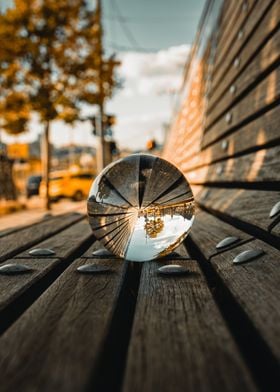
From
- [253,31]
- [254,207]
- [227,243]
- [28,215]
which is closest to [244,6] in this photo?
[253,31]

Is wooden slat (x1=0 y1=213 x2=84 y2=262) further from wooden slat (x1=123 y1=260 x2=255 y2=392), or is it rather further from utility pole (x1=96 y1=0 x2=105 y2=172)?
utility pole (x1=96 y1=0 x2=105 y2=172)

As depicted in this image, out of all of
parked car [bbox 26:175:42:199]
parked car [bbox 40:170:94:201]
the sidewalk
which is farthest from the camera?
parked car [bbox 26:175:42:199]

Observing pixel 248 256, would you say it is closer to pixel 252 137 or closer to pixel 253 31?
pixel 252 137

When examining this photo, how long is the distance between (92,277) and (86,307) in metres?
0.25

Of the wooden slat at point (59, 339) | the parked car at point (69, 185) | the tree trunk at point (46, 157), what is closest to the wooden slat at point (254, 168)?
the wooden slat at point (59, 339)

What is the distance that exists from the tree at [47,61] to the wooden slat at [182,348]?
12.0 m

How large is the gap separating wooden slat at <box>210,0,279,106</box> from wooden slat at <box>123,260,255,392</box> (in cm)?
168

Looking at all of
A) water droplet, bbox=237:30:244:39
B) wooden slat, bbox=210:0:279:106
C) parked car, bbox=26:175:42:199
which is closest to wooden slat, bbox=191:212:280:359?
wooden slat, bbox=210:0:279:106

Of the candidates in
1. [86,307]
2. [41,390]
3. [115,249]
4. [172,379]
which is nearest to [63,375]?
[41,390]

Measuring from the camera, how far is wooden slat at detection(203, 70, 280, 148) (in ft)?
5.76

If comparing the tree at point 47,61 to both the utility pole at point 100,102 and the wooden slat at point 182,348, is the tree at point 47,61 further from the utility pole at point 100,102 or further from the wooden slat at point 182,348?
the wooden slat at point 182,348

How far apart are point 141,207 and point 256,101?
1.29 metres

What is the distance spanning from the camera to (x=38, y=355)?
1.93 ft

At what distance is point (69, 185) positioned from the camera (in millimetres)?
19609
